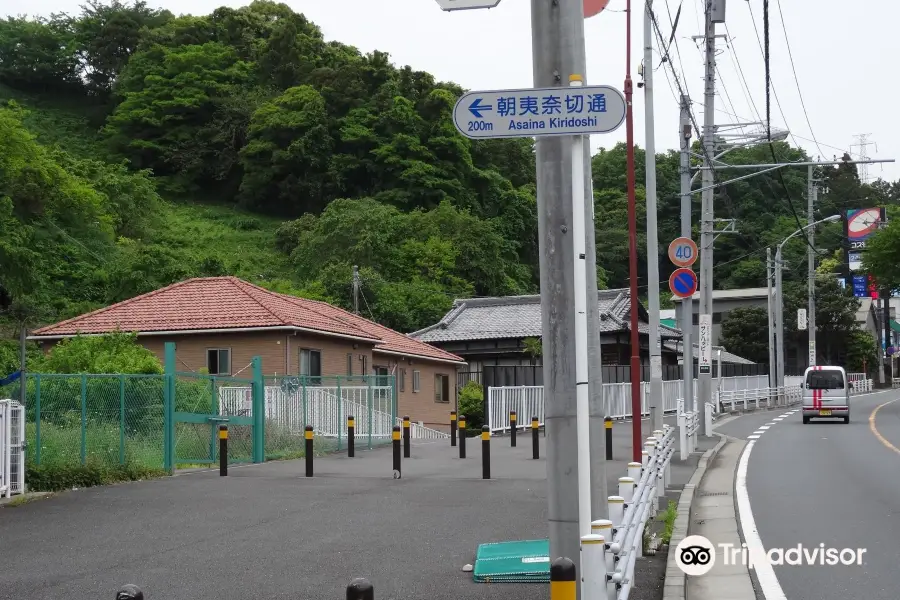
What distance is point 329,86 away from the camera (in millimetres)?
69062

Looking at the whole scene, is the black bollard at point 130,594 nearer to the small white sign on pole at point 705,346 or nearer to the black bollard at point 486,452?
the black bollard at point 486,452

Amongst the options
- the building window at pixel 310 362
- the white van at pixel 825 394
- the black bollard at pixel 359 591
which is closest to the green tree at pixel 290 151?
the building window at pixel 310 362

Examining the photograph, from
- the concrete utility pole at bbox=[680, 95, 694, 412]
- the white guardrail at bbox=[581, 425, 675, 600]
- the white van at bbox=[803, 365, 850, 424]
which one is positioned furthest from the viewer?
the white van at bbox=[803, 365, 850, 424]

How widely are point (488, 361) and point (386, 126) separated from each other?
24.3 m

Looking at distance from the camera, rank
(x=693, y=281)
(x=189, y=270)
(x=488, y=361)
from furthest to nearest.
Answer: (x=488, y=361) → (x=189, y=270) → (x=693, y=281)

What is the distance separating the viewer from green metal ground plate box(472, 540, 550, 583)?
8.39m

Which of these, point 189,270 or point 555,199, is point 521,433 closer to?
point 189,270

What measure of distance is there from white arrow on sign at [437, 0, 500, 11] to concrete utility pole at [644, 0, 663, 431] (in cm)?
1473

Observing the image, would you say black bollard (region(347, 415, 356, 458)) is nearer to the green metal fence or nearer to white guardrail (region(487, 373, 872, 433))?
white guardrail (region(487, 373, 872, 433))

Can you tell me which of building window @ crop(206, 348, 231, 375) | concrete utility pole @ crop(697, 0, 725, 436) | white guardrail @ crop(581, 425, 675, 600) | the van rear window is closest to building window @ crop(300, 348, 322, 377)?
building window @ crop(206, 348, 231, 375)

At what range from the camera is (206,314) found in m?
30.8

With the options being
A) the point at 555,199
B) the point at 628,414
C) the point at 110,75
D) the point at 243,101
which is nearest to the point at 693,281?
the point at 555,199

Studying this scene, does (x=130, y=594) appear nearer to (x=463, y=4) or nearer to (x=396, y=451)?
(x=463, y=4)
